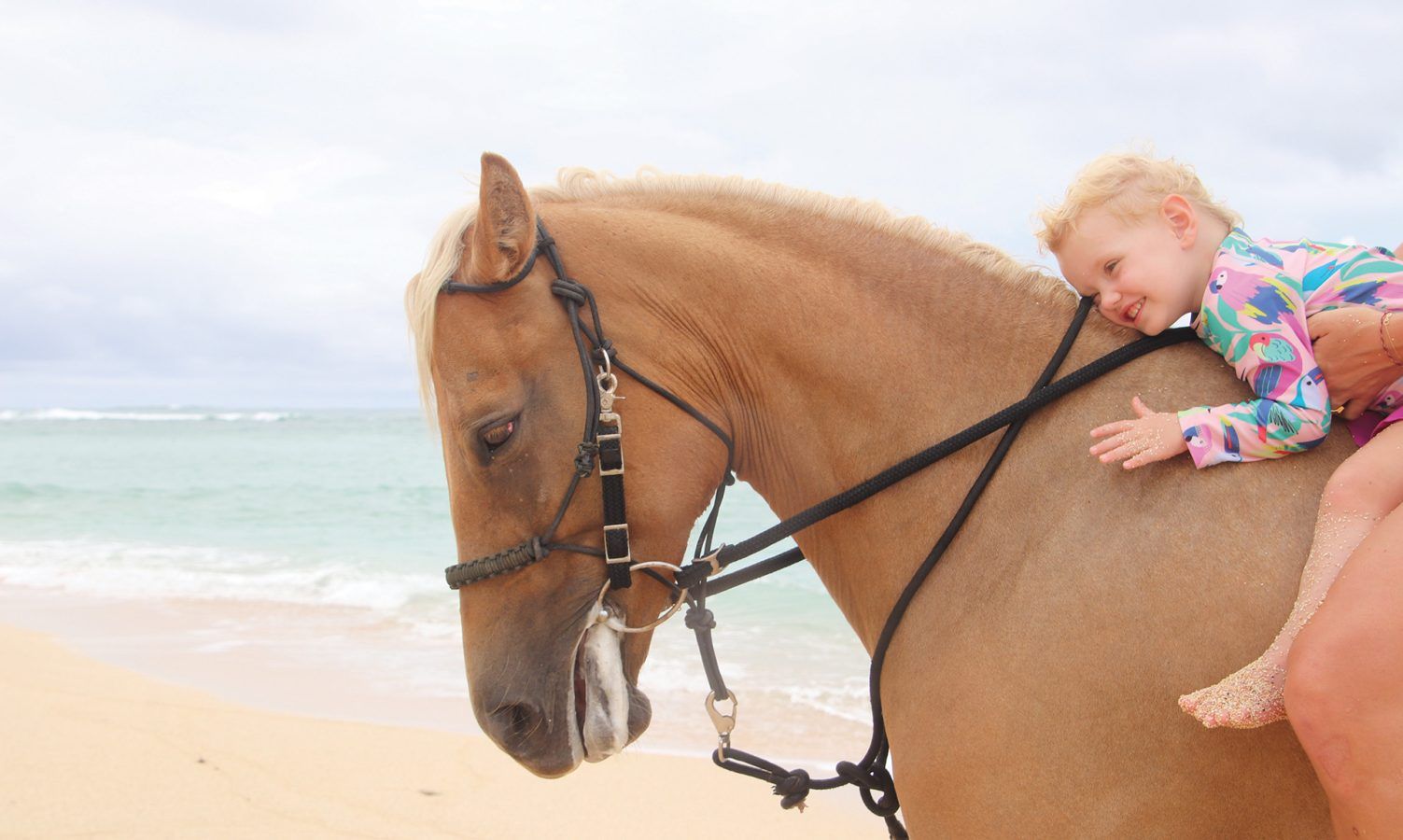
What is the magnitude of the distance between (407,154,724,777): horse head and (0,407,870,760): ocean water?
0.60 feet

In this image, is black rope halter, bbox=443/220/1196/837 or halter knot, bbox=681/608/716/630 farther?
halter knot, bbox=681/608/716/630

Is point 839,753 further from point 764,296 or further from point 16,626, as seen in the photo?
point 16,626

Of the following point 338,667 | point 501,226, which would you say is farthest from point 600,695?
point 338,667

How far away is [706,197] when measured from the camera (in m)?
2.22

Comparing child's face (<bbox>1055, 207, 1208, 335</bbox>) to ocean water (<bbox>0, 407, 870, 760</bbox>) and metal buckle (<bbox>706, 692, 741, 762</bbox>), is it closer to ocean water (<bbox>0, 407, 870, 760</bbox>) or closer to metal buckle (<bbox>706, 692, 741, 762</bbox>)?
metal buckle (<bbox>706, 692, 741, 762</bbox>)

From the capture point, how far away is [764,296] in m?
2.06

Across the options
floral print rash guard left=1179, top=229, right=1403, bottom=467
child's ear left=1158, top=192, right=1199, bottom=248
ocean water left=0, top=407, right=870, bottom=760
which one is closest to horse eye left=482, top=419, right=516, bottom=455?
ocean water left=0, top=407, right=870, bottom=760

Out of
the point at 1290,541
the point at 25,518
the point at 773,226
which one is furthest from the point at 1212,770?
the point at 25,518

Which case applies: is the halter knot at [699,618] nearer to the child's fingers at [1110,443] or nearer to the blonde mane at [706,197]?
the blonde mane at [706,197]

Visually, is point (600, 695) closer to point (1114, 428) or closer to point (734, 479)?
point (734, 479)

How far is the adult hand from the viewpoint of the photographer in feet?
5.24

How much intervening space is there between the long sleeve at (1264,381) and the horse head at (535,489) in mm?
1002

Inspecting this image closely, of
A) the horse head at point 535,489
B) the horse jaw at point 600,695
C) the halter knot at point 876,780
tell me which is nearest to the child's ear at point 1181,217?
the horse head at point 535,489

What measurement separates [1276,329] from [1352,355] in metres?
0.13
